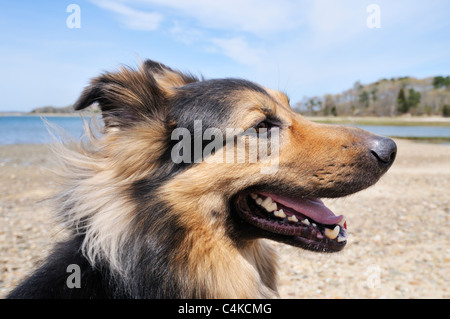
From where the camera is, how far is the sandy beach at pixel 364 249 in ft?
16.4

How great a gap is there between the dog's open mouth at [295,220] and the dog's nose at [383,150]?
658 millimetres

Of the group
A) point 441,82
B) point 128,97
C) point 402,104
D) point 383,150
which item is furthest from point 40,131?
point 441,82

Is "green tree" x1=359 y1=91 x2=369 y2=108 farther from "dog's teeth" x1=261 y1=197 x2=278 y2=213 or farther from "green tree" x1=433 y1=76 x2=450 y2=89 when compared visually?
"dog's teeth" x1=261 y1=197 x2=278 y2=213

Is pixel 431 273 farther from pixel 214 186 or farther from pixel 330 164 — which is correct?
pixel 214 186

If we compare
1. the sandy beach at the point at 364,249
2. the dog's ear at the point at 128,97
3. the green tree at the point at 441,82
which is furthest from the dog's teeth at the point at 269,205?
the green tree at the point at 441,82

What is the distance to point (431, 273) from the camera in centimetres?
540

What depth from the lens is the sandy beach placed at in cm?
500

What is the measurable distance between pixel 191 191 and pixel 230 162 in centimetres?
42

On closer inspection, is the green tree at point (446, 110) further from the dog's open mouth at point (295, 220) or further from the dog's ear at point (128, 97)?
the dog's ear at point (128, 97)

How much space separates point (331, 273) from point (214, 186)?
356 cm

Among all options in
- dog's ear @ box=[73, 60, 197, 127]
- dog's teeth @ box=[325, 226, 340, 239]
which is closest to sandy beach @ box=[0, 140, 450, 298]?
dog's teeth @ box=[325, 226, 340, 239]
